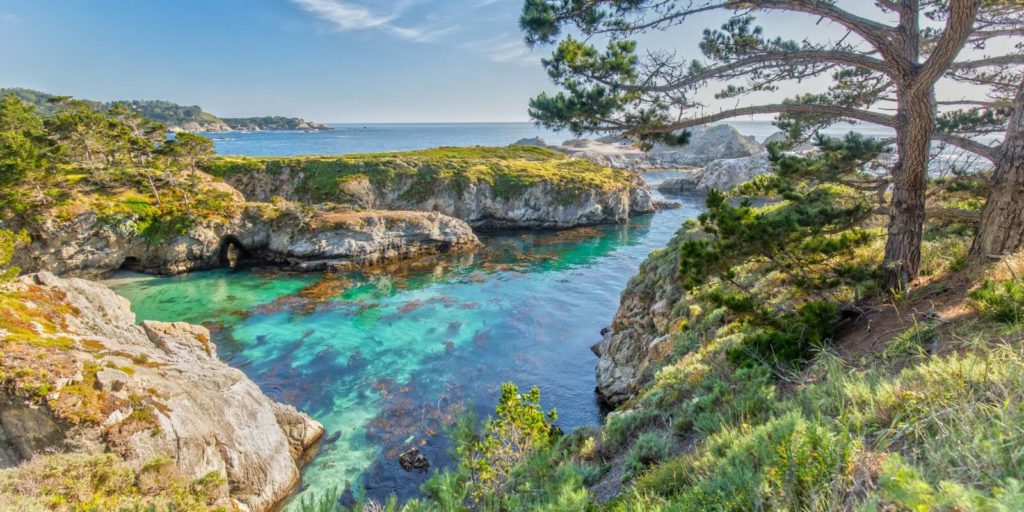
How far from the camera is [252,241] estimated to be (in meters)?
36.8

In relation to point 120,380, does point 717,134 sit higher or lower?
higher

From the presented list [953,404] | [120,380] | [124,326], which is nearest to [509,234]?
[124,326]

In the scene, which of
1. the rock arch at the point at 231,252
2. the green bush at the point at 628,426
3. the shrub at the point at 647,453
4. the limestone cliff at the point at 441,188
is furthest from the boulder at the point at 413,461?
the limestone cliff at the point at 441,188

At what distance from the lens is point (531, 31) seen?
8617mm

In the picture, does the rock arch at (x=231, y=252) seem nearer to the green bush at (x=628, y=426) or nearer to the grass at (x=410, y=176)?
the grass at (x=410, y=176)

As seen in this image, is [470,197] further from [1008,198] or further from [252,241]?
[1008,198]

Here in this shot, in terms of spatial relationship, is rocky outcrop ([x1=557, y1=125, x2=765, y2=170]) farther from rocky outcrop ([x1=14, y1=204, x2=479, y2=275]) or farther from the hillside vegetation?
the hillside vegetation

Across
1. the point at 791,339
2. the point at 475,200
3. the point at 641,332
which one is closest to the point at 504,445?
the point at 791,339

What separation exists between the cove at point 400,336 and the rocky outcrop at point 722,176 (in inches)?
1652

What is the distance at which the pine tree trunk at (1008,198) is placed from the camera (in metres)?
7.34

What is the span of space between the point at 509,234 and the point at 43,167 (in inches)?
1520

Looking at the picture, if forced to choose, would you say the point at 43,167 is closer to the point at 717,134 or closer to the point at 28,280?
the point at 28,280

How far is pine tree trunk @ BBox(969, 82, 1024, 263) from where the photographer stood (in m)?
7.34

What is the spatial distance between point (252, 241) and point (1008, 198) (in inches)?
1688
